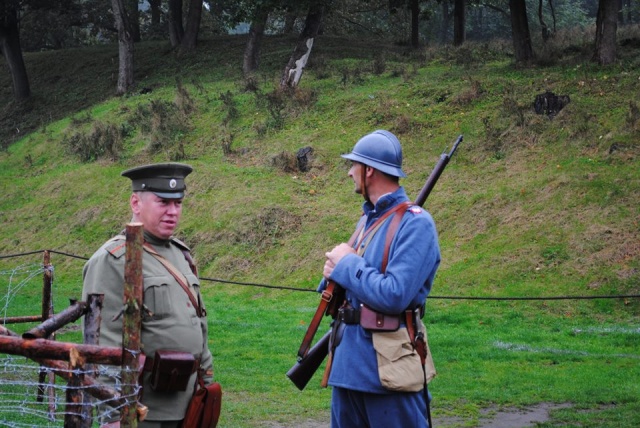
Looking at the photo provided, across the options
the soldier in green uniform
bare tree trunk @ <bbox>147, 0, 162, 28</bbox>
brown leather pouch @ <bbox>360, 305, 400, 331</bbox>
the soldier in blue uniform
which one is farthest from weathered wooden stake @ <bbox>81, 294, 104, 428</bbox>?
bare tree trunk @ <bbox>147, 0, 162, 28</bbox>

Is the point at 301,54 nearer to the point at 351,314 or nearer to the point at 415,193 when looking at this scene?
the point at 415,193

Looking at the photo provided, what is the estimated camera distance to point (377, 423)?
4.93 metres

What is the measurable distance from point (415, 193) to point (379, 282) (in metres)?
14.9

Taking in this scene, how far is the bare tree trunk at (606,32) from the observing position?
72.7ft

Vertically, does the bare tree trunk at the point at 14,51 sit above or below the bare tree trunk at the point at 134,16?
below

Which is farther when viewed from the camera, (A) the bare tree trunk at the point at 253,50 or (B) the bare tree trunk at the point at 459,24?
(B) the bare tree trunk at the point at 459,24

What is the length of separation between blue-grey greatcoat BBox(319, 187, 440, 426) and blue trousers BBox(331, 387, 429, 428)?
8cm

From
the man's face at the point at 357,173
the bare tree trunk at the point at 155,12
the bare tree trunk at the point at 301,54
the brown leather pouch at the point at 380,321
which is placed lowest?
the brown leather pouch at the point at 380,321

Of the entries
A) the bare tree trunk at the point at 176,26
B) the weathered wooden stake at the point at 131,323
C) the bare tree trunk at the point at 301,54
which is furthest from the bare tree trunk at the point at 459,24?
the weathered wooden stake at the point at 131,323

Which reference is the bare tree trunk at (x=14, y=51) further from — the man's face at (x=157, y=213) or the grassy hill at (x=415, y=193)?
the man's face at (x=157, y=213)

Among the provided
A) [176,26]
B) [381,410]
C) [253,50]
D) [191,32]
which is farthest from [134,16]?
[381,410]

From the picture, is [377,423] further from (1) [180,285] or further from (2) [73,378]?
(2) [73,378]

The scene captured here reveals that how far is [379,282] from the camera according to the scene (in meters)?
4.85

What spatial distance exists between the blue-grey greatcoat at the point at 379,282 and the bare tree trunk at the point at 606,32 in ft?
61.7
